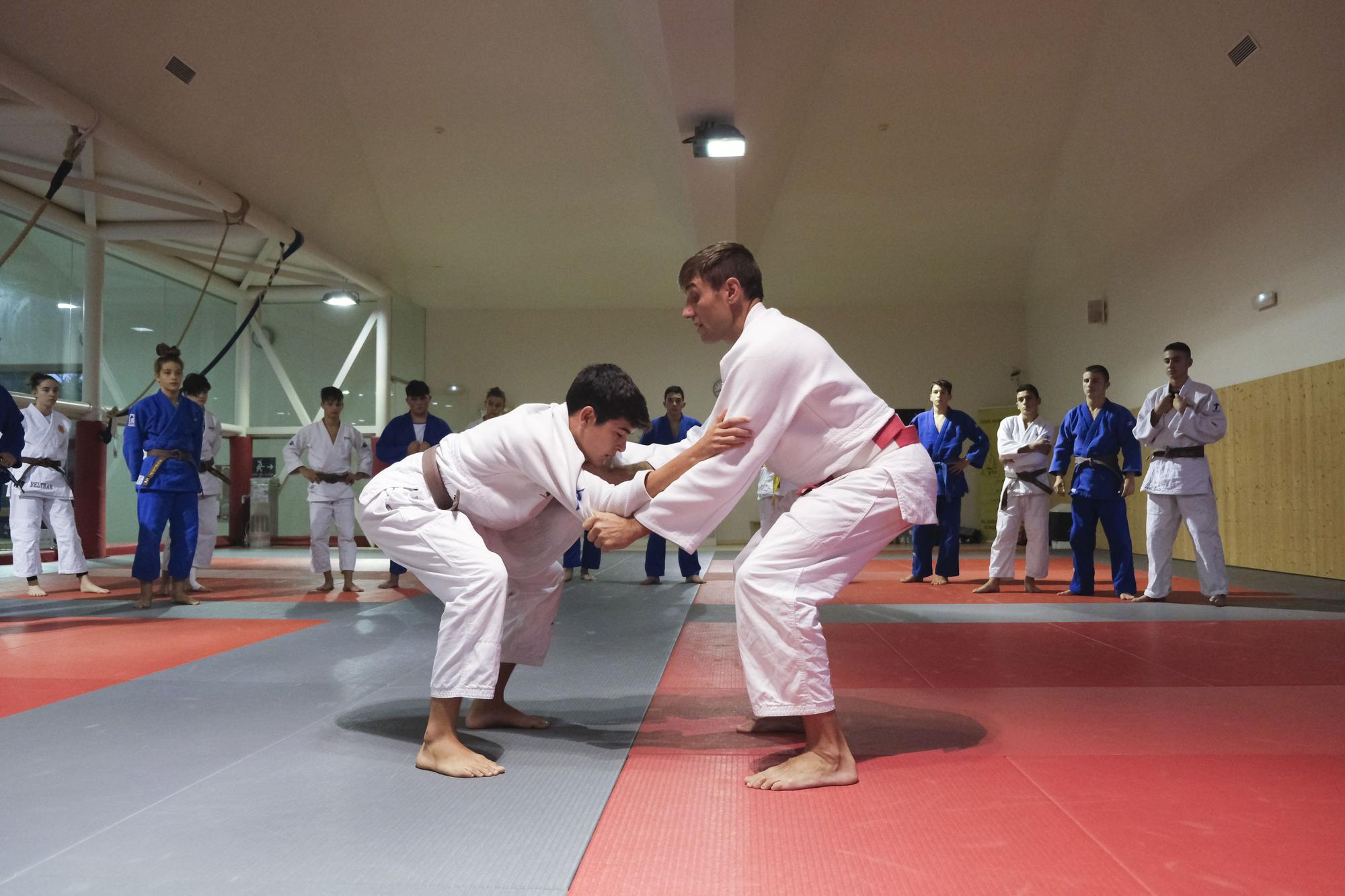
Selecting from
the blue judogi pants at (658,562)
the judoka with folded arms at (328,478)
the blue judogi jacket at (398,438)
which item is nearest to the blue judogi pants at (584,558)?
the blue judogi pants at (658,562)

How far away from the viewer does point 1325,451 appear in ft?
24.0

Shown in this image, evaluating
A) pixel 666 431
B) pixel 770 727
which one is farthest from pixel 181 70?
pixel 770 727

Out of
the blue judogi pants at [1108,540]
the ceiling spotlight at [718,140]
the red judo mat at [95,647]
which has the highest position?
the ceiling spotlight at [718,140]

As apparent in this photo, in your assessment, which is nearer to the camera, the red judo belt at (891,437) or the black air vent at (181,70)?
the red judo belt at (891,437)

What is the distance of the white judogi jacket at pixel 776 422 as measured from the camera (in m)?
2.34

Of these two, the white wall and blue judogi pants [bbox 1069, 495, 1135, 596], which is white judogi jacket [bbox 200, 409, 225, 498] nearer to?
the white wall

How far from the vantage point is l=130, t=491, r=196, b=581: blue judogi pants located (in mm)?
5719

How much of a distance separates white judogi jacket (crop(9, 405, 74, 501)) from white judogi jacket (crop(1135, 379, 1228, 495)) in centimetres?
790

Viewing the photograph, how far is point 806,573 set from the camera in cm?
231

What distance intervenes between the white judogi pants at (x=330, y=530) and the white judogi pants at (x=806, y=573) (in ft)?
16.6

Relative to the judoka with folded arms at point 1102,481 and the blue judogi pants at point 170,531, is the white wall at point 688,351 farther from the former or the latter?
the blue judogi pants at point 170,531

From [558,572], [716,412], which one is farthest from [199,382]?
[716,412]

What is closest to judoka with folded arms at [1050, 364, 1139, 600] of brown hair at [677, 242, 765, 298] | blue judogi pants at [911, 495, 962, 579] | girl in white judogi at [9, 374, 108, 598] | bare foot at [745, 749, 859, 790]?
blue judogi pants at [911, 495, 962, 579]

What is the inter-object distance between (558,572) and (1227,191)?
868cm
